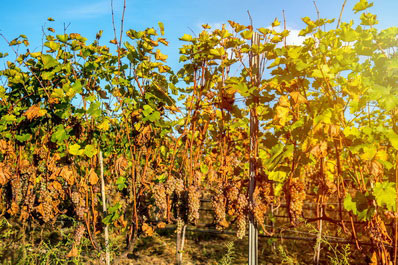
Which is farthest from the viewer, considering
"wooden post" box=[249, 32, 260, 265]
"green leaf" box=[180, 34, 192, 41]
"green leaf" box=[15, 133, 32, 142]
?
"green leaf" box=[15, 133, 32, 142]

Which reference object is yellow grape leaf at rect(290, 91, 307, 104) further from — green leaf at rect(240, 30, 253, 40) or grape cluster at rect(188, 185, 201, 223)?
grape cluster at rect(188, 185, 201, 223)

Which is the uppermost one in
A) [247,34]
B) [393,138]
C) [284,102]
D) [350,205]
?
[247,34]

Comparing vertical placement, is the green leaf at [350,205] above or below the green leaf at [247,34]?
below

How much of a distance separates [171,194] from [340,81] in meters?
1.64

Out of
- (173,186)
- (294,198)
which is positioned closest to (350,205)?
(294,198)

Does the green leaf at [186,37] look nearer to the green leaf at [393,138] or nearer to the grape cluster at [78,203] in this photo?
the green leaf at [393,138]

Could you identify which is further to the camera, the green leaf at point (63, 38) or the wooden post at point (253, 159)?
the green leaf at point (63, 38)

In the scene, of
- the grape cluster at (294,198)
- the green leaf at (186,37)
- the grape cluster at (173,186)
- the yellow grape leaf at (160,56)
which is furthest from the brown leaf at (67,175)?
the grape cluster at (294,198)

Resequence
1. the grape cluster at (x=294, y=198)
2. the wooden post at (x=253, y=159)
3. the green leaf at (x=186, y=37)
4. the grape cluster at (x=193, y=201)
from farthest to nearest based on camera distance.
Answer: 1. the green leaf at (x=186, y=37)
2. the grape cluster at (x=193, y=201)
3. the wooden post at (x=253, y=159)
4. the grape cluster at (x=294, y=198)

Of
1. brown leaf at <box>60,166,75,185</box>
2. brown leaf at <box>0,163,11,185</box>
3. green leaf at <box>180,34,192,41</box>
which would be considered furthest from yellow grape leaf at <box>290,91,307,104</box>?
brown leaf at <box>0,163,11,185</box>

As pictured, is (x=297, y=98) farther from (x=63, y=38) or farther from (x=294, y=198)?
(x=63, y=38)

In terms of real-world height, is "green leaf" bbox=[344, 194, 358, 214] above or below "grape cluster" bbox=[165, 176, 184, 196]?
below

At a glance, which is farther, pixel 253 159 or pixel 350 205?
pixel 253 159

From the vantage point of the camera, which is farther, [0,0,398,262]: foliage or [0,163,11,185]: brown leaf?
[0,163,11,185]: brown leaf
